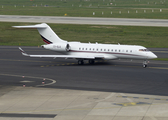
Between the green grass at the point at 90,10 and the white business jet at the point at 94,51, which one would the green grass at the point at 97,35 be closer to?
the white business jet at the point at 94,51

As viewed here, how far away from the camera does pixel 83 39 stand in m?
77.2

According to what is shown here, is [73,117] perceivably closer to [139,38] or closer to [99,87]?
[99,87]

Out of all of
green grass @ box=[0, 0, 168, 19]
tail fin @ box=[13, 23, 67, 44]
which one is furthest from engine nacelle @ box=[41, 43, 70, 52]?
green grass @ box=[0, 0, 168, 19]

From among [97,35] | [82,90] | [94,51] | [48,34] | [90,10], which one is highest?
[90,10]

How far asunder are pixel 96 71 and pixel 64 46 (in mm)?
8456

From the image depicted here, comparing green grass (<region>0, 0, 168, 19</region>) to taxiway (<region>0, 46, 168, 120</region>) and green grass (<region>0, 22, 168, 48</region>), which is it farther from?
taxiway (<region>0, 46, 168, 120</region>)

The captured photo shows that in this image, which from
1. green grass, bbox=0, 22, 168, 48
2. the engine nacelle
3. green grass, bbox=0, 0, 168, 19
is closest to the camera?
the engine nacelle

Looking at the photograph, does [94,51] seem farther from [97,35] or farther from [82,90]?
[97,35]

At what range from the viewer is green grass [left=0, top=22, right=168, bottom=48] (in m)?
74.6

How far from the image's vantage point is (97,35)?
267 ft

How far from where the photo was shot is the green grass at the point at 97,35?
74.6 metres

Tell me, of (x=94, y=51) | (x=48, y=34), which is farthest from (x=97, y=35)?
(x=94, y=51)

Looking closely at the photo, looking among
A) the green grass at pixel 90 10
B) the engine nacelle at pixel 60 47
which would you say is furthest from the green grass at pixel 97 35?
the green grass at pixel 90 10

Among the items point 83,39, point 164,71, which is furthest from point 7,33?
point 164,71
